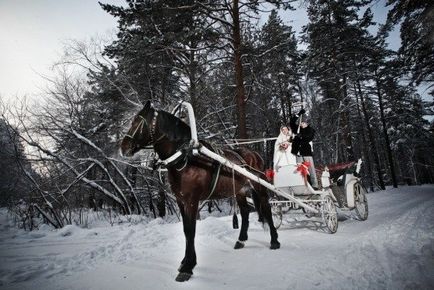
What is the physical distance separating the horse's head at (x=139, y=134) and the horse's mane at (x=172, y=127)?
171mm

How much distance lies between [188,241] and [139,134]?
1.75 m

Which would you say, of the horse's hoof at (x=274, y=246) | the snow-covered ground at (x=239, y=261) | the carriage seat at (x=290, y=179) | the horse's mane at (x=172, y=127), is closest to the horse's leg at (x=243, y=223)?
the snow-covered ground at (x=239, y=261)

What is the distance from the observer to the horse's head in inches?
157

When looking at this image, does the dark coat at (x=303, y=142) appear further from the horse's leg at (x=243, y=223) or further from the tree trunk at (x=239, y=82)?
the tree trunk at (x=239, y=82)

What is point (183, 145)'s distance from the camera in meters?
4.09

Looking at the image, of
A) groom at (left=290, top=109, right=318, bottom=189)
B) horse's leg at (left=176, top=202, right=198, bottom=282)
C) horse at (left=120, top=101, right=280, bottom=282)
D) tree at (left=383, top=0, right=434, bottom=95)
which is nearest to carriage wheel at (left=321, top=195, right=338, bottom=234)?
groom at (left=290, top=109, right=318, bottom=189)

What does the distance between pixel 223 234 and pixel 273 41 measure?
8.16 meters

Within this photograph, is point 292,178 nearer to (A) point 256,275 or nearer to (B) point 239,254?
(B) point 239,254

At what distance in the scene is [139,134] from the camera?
13.3 feet

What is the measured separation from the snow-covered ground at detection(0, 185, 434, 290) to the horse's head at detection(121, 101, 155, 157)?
6.08 feet

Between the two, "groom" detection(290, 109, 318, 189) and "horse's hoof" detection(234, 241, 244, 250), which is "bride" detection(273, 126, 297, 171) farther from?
"horse's hoof" detection(234, 241, 244, 250)

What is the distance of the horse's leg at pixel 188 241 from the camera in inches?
145

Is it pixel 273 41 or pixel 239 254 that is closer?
pixel 239 254

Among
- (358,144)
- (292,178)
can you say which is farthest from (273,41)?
(358,144)
